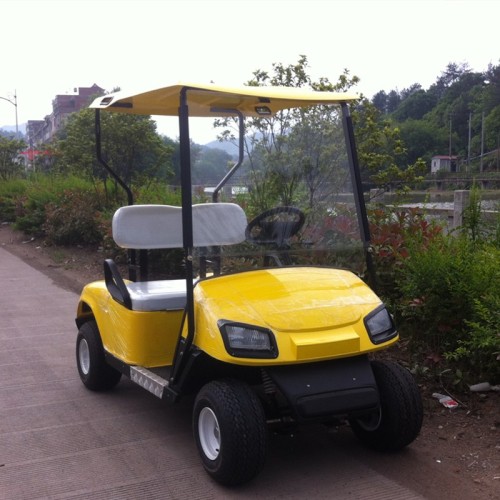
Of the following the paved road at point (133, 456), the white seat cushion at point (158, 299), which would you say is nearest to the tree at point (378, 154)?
the white seat cushion at point (158, 299)

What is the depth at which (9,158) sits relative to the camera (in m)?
27.7

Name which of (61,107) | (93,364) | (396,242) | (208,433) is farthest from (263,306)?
(61,107)

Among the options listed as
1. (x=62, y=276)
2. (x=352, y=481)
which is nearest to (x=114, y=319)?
(x=352, y=481)

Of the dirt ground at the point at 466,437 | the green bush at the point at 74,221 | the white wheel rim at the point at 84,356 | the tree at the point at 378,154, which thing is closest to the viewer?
the dirt ground at the point at 466,437

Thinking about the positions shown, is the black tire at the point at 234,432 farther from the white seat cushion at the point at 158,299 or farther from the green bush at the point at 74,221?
the green bush at the point at 74,221

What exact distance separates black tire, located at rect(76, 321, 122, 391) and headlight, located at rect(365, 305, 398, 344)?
226cm

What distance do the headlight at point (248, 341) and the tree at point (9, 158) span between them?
24531mm

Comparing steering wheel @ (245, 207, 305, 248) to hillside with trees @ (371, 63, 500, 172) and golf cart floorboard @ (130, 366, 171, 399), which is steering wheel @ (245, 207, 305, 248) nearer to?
golf cart floorboard @ (130, 366, 171, 399)

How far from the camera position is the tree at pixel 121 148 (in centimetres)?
1055

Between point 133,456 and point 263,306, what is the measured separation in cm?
129

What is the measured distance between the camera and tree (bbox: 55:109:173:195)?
10555 mm

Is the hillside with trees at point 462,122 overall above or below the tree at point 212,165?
above

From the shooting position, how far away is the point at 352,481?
3816mm

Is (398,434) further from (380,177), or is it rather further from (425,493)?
(380,177)
